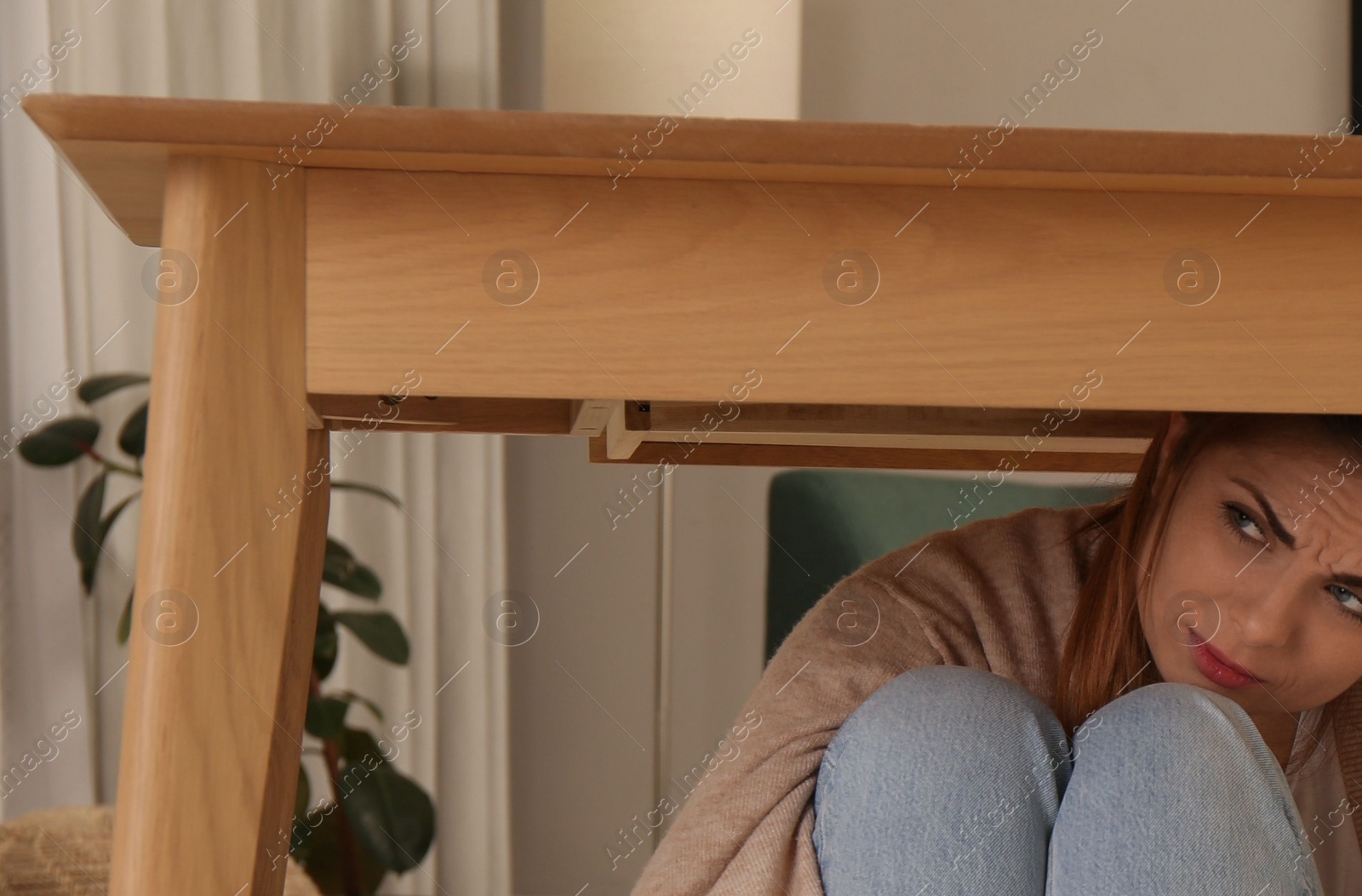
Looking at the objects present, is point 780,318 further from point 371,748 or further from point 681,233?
point 371,748

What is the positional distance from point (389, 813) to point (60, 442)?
603mm

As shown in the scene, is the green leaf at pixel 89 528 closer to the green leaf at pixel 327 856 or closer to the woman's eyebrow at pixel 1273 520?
the green leaf at pixel 327 856

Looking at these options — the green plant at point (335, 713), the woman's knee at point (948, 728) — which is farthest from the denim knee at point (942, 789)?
the green plant at point (335, 713)

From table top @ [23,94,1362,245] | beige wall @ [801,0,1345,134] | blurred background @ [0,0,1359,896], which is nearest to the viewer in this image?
table top @ [23,94,1362,245]

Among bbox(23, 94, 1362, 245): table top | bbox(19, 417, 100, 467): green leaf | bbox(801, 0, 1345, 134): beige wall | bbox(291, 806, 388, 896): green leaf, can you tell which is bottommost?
bbox(291, 806, 388, 896): green leaf

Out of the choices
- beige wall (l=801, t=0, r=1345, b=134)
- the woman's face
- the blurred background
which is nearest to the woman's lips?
the woman's face

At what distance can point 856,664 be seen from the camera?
0.74 meters

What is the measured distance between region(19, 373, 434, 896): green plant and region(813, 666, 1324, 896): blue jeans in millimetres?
920

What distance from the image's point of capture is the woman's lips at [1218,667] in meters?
0.72

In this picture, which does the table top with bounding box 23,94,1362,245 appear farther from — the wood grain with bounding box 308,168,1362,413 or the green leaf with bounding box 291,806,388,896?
the green leaf with bounding box 291,806,388,896

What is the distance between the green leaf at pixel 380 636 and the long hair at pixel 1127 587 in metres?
0.96

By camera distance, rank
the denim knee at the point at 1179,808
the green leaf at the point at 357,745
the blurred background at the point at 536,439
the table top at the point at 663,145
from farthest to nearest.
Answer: the green leaf at the point at 357,745, the blurred background at the point at 536,439, the denim knee at the point at 1179,808, the table top at the point at 663,145

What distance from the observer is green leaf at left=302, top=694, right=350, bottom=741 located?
1450 millimetres

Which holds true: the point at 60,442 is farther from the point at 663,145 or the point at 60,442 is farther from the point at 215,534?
the point at 663,145
